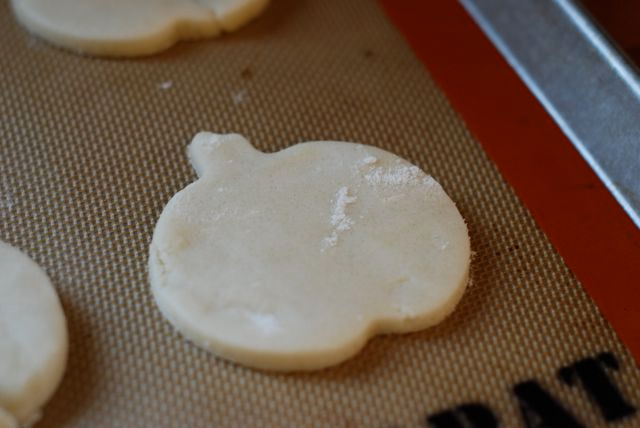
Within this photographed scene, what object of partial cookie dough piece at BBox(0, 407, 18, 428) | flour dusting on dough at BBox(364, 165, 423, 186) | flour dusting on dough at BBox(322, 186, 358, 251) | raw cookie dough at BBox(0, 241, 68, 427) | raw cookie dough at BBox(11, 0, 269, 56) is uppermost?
flour dusting on dough at BBox(364, 165, 423, 186)

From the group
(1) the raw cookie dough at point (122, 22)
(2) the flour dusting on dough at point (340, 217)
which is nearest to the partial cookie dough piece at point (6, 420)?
(2) the flour dusting on dough at point (340, 217)

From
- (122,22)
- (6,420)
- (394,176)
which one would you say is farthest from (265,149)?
(6,420)

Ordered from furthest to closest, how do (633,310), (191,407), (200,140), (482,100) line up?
1. (482,100)
2. (200,140)
3. (633,310)
4. (191,407)

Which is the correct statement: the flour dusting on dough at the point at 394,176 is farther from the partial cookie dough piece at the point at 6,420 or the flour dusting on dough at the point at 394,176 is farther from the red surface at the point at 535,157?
the partial cookie dough piece at the point at 6,420

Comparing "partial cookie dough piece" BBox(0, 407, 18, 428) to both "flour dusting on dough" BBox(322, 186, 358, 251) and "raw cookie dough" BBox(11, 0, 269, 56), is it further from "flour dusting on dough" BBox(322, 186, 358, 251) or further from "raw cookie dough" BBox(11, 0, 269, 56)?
"raw cookie dough" BBox(11, 0, 269, 56)

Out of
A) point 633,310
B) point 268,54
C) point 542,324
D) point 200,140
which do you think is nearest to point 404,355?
point 542,324

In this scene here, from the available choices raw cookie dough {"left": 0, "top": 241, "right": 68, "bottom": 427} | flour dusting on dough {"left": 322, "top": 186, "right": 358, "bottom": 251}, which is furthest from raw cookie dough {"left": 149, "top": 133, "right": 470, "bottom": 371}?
raw cookie dough {"left": 0, "top": 241, "right": 68, "bottom": 427}

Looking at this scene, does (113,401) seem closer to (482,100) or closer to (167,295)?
(167,295)
